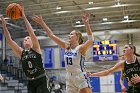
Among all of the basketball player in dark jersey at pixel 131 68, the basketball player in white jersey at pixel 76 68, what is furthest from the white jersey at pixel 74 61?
the basketball player in dark jersey at pixel 131 68

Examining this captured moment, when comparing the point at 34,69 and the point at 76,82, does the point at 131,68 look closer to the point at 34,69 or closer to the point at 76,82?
the point at 76,82

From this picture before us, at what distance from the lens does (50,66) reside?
75.0 ft

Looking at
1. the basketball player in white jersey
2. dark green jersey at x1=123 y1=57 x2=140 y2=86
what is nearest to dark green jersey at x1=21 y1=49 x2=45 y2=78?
the basketball player in white jersey

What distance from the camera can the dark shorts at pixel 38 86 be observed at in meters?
4.52

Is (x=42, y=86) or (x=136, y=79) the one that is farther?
(x=42, y=86)

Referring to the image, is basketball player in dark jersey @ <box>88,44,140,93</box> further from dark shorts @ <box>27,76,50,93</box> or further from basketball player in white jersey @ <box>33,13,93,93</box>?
dark shorts @ <box>27,76,50,93</box>

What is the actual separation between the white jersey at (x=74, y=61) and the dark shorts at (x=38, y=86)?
0.47 metres

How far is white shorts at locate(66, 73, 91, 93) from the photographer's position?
4426 mm

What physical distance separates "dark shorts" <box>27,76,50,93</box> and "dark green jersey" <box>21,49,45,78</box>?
4.0 inches

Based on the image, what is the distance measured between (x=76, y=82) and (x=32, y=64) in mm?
801

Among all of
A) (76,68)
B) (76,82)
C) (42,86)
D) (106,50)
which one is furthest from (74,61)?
(106,50)

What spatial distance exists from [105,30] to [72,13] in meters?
4.16

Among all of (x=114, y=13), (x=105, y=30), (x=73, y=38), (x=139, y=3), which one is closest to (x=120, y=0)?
(x=139, y=3)

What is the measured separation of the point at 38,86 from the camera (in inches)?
179
